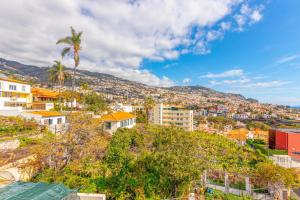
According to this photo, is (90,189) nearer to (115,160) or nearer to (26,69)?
(115,160)

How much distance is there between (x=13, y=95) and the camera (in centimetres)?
3112

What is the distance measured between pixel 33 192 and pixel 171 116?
200ft

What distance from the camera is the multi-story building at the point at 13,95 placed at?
27.8 m

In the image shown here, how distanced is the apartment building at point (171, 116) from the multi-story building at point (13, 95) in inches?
1584

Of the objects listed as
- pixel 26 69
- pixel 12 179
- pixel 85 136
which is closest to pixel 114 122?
pixel 85 136

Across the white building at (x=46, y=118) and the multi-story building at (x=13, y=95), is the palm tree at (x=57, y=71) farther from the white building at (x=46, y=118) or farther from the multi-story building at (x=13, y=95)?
the white building at (x=46, y=118)

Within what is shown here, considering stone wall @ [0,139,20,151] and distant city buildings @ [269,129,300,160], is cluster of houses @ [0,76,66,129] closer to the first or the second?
stone wall @ [0,139,20,151]

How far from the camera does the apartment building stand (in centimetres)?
6462

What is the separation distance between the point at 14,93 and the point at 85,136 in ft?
79.5

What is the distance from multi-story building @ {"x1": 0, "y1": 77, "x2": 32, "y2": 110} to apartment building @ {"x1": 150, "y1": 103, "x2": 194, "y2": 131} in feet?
132

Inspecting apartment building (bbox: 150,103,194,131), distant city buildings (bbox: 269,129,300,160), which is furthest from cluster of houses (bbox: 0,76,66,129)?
apartment building (bbox: 150,103,194,131)

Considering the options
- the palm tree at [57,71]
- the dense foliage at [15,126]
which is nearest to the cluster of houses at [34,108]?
the dense foliage at [15,126]

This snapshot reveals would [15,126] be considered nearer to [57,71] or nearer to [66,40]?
[66,40]

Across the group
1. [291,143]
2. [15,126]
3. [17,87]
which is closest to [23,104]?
[17,87]
